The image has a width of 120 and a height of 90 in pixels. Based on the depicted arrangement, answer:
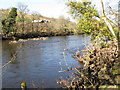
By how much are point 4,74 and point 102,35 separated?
654 cm

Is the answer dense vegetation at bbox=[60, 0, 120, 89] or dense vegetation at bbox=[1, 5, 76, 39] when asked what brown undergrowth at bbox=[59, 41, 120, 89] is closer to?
dense vegetation at bbox=[60, 0, 120, 89]

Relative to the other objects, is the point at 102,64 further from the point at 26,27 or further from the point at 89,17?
the point at 26,27

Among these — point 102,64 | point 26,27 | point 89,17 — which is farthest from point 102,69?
point 26,27

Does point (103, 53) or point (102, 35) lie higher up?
point (102, 35)

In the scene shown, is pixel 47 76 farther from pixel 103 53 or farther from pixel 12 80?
pixel 103 53

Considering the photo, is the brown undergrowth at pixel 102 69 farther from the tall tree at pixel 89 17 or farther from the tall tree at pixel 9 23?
the tall tree at pixel 9 23

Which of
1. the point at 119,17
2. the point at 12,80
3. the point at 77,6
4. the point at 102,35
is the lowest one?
the point at 12,80

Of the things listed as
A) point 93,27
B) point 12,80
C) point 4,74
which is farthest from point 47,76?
point 93,27

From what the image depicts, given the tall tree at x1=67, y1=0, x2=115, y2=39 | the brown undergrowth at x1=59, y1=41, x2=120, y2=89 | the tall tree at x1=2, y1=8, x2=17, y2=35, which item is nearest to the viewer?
the brown undergrowth at x1=59, y1=41, x2=120, y2=89

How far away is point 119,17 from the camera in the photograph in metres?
6.96

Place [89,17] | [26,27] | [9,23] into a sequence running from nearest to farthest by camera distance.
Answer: [89,17] → [9,23] → [26,27]

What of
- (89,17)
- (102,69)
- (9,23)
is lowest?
(102,69)

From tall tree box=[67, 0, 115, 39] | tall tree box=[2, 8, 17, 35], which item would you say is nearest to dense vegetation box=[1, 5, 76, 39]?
tall tree box=[2, 8, 17, 35]

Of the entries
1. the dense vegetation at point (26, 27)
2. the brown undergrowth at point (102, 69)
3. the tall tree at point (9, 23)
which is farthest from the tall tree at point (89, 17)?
the tall tree at point (9, 23)
